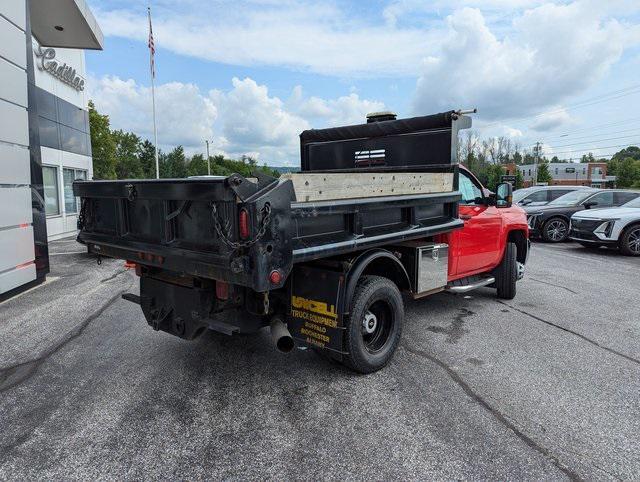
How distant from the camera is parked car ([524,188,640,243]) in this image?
13711 mm

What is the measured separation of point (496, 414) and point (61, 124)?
19136mm

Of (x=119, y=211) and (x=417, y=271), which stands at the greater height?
(x=119, y=211)

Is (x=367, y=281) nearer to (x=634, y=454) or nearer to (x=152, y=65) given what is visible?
(x=634, y=454)

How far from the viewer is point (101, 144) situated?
1462 inches

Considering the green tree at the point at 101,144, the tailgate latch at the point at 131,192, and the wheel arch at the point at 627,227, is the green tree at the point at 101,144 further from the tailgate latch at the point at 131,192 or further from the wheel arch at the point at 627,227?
the tailgate latch at the point at 131,192

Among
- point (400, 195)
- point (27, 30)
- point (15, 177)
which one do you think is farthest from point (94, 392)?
point (27, 30)

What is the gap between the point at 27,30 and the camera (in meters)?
8.11

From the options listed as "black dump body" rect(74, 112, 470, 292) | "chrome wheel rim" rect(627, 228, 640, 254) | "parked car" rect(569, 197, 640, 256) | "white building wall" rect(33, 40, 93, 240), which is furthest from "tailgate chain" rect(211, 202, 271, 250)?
"white building wall" rect(33, 40, 93, 240)

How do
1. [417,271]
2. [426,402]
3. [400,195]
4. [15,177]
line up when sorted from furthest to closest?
1. [15,177]
2. [417,271]
3. [400,195]
4. [426,402]

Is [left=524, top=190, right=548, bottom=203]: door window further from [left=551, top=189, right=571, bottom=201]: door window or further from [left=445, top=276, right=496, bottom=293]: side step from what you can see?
[left=445, top=276, right=496, bottom=293]: side step

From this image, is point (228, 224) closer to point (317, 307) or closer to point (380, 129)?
point (317, 307)

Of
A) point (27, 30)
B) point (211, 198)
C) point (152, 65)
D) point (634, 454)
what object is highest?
point (152, 65)

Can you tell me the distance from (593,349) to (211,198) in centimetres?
422

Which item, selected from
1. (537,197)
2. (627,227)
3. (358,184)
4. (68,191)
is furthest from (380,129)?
(68,191)
